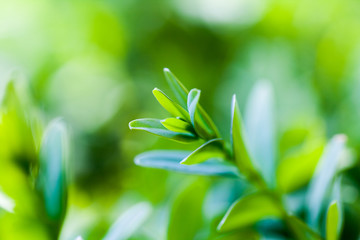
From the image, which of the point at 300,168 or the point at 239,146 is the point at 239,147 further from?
the point at 300,168

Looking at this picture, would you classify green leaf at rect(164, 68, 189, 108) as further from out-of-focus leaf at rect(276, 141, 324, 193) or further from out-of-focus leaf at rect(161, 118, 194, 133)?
out-of-focus leaf at rect(276, 141, 324, 193)

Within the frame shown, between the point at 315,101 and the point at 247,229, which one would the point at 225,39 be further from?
the point at 247,229

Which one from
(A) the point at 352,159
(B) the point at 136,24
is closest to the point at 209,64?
(B) the point at 136,24

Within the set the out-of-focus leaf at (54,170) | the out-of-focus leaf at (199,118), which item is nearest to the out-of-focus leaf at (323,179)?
A: the out-of-focus leaf at (199,118)

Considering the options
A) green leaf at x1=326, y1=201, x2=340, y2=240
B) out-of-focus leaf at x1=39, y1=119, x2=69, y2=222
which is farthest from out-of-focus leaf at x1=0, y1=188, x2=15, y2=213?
green leaf at x1=326, y1=201, x2=340, y2=240

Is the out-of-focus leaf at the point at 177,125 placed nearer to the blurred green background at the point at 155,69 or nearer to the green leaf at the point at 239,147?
the green leaf at the point at 239,147

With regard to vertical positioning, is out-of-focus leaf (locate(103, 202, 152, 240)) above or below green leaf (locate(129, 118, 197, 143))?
below

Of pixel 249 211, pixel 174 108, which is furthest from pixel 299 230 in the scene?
pixel 174 108
